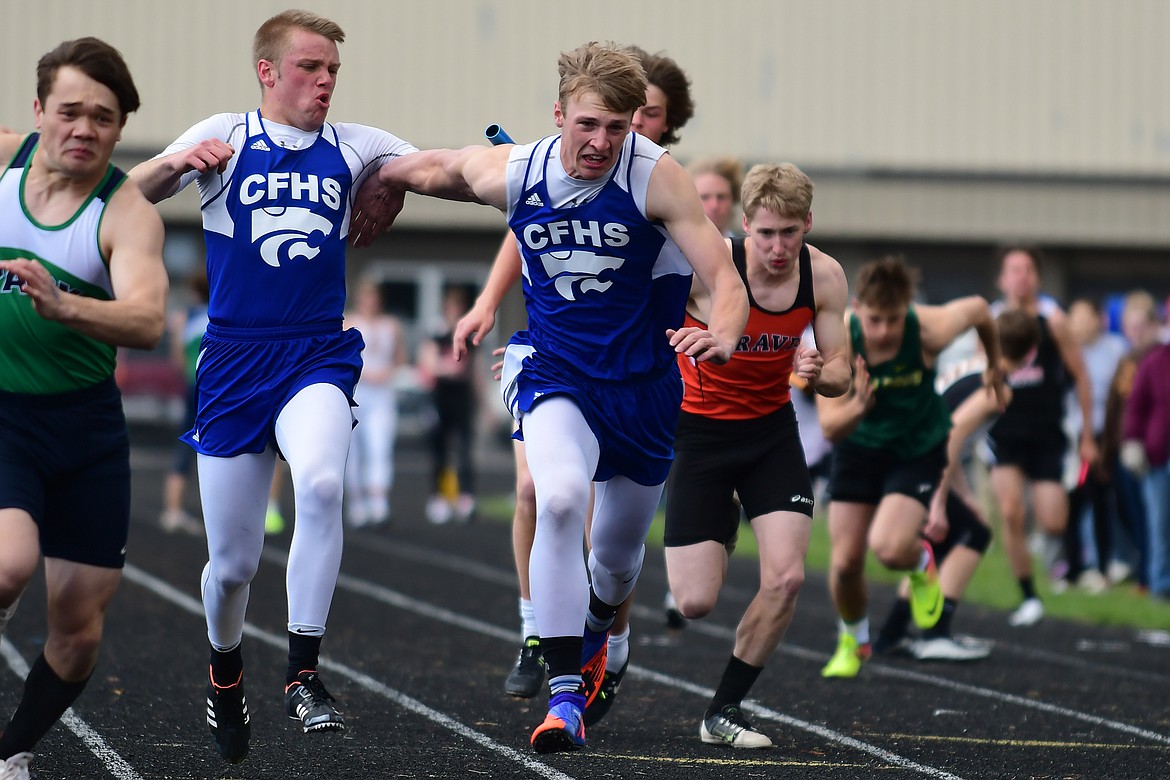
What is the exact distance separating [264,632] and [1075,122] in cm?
2209

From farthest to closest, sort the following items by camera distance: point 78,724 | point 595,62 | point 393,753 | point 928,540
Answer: point 928,540 < point 78,724 < point 393,753 < point 595,62

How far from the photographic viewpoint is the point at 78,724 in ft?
22.3

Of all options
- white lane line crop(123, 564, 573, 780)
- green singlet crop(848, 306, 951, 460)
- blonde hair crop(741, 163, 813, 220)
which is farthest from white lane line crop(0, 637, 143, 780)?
green singlet crop(848, 306, 951, 460)

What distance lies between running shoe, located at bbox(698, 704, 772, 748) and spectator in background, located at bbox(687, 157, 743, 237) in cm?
273

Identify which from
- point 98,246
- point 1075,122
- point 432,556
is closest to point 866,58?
point 1075,122

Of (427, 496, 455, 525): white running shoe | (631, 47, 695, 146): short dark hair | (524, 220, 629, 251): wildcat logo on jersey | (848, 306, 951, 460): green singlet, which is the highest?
(631, 47, 695, 146): short dark hair

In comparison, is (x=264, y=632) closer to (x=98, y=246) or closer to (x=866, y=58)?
(x=98, y=246)

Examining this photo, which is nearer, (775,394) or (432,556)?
(775,394)

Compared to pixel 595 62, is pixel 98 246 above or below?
below

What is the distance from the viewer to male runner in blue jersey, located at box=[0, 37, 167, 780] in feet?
16.4

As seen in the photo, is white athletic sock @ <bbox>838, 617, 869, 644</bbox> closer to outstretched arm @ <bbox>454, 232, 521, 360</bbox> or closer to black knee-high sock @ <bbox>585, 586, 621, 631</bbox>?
black knee-high sock @ <bbox>585, 586, 621, 631</bbox>

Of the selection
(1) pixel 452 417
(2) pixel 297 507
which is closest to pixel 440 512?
(1) pixel 452 417

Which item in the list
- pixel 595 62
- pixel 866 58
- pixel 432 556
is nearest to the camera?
pixel 595 62

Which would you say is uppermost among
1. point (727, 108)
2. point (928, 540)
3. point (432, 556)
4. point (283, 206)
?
point (727, 108)
